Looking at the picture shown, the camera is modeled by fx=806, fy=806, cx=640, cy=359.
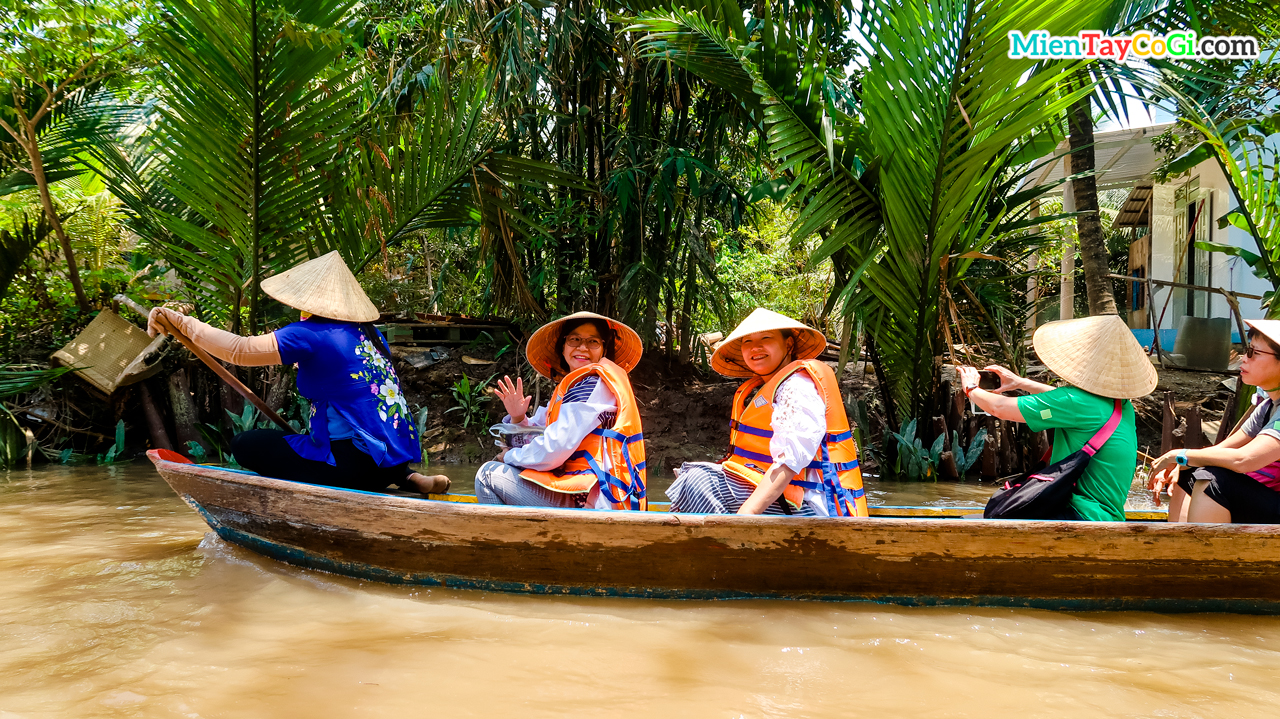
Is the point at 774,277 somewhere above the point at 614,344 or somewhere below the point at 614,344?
above

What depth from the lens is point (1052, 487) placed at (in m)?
2.95

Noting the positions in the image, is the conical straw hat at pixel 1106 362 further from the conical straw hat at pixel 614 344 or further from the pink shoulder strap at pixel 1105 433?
the conical straw hat at pixel 614 344

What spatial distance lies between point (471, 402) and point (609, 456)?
15.5ft

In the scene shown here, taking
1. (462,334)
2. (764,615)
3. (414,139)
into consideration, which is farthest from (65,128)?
(764,615)

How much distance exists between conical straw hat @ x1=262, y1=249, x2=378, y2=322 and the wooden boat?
701 mm

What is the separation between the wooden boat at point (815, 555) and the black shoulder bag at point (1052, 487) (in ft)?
0.53

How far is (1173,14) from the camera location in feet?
18.7

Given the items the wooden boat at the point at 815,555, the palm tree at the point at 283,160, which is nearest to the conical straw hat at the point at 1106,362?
the wooden boat at the point at 815,555

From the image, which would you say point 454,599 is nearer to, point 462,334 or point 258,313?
point 258,313

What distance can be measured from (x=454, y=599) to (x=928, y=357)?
3.90 meters

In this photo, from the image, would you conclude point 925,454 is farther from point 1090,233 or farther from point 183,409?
point 183,409

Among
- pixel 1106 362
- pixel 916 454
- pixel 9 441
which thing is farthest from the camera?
pixel 9 441

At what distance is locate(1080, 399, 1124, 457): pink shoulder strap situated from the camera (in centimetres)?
283

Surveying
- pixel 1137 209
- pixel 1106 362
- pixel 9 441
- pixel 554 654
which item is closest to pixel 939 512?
pixel 1106 362
